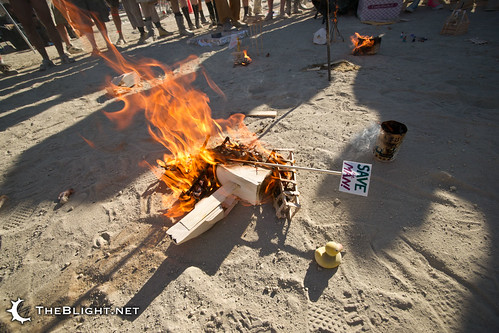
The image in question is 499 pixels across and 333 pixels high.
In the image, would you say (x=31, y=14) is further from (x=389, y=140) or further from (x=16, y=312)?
(x=389, y=140)

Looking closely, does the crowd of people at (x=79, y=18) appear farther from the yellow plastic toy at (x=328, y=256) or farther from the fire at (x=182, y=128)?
the yellow plastic toy at (x=328, y=256)

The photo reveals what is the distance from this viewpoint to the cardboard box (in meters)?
8.34

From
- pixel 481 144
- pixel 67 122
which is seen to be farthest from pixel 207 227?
pixel 67 122

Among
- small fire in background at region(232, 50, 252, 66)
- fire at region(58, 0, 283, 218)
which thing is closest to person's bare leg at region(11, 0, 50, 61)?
fire at region(58, 0, 283, 218)

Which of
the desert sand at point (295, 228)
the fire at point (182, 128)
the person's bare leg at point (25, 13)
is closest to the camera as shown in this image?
the desert sand at point (295, 228)

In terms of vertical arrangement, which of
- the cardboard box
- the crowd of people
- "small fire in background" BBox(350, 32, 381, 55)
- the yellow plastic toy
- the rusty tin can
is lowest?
the yellow plastic toy

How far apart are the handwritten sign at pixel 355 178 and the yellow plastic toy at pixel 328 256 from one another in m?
0.52

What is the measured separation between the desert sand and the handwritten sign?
0.47 m

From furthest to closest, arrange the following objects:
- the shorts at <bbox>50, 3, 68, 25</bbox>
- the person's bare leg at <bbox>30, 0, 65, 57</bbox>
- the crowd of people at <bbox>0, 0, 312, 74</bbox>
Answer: the shorts at <bbox>50, 3, 68, 25</bbox> → the crowd of people at <bbox>0, 0, 312, 74</bbox> → the person's bare leg at <bbox>30, 0, 65, 57</bbox>

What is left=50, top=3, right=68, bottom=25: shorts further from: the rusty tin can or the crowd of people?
the rusty tin can

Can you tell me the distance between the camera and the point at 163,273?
6.98ft

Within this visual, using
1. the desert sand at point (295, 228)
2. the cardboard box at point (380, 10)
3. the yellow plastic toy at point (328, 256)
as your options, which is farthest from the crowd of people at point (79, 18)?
the yellow plastic toy at point (328, 256)

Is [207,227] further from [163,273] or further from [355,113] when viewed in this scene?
[355,113]

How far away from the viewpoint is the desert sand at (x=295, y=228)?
181 centimetres
